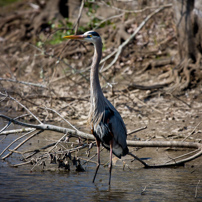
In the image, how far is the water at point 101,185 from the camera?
436 cm

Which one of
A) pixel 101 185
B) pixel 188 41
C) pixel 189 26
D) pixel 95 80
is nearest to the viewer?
pixel 101 185

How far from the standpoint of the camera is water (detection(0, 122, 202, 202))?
436 centimetres

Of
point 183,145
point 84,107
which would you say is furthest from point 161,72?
point 183,145

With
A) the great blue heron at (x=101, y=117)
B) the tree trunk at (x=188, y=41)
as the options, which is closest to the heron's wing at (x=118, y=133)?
the great blue heron at (x=101, y=117)

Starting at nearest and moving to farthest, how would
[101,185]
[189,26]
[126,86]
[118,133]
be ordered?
1. [101,185]
2. [118,133]
3. [189,26]
4. [126,86]

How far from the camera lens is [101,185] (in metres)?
4.82

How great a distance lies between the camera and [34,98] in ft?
27.8

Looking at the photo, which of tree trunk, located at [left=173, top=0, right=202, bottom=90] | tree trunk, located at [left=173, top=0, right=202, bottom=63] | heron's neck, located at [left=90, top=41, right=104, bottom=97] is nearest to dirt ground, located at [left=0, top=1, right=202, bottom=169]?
tree trunk, located at [left=173, top=0, right=202, bottom=90]

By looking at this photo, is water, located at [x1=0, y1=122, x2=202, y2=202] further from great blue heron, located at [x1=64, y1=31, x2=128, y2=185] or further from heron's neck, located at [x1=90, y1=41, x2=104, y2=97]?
heron's neck, located at [x1=90, y1=41, x2=104, y2=97]

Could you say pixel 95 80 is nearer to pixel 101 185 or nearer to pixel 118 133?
pixel 118 133

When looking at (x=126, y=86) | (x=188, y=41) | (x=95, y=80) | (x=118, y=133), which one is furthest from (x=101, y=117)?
(x=188, y=41)

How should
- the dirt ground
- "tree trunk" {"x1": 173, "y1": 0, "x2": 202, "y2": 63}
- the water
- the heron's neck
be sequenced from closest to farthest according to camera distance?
the water → the heron's neck → the dirt ground → "tree trunk" {"x1": 173, "y1": 0, "x2": 202, "y2": 63}

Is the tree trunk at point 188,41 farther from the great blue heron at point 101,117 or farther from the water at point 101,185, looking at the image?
the great blue heron at point 101,117

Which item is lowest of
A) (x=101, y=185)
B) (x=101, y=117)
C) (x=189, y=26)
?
(x=101, y=185)
